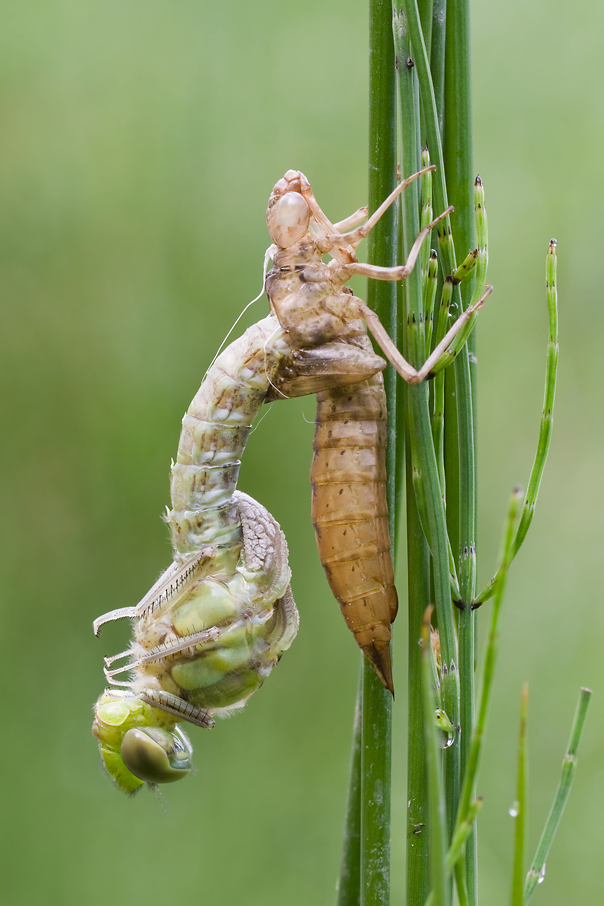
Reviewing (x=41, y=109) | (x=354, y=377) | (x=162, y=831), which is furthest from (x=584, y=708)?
(x=41, y=109)

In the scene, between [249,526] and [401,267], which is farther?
[249,526]

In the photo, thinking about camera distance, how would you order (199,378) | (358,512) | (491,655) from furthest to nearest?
(199,378) < (358,512) < (491,655)

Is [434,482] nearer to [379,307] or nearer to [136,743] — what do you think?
[379,307]

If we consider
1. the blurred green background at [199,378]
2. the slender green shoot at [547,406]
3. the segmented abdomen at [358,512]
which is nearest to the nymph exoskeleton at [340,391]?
the segmented abdomen at [358,512]

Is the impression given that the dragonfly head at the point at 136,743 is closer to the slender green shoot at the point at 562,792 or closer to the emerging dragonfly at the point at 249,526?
the emerging dragonfly at the point at 249,526

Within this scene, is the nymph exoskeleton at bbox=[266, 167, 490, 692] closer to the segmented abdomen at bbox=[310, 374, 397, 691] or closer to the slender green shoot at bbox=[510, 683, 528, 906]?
the segmented abdomen at bbox=[310, 374, 397, 691]

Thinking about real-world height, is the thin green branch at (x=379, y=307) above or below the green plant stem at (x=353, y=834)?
above

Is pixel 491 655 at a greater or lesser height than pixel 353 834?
greater

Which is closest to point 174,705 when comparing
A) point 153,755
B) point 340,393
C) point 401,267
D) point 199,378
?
point 153,755
